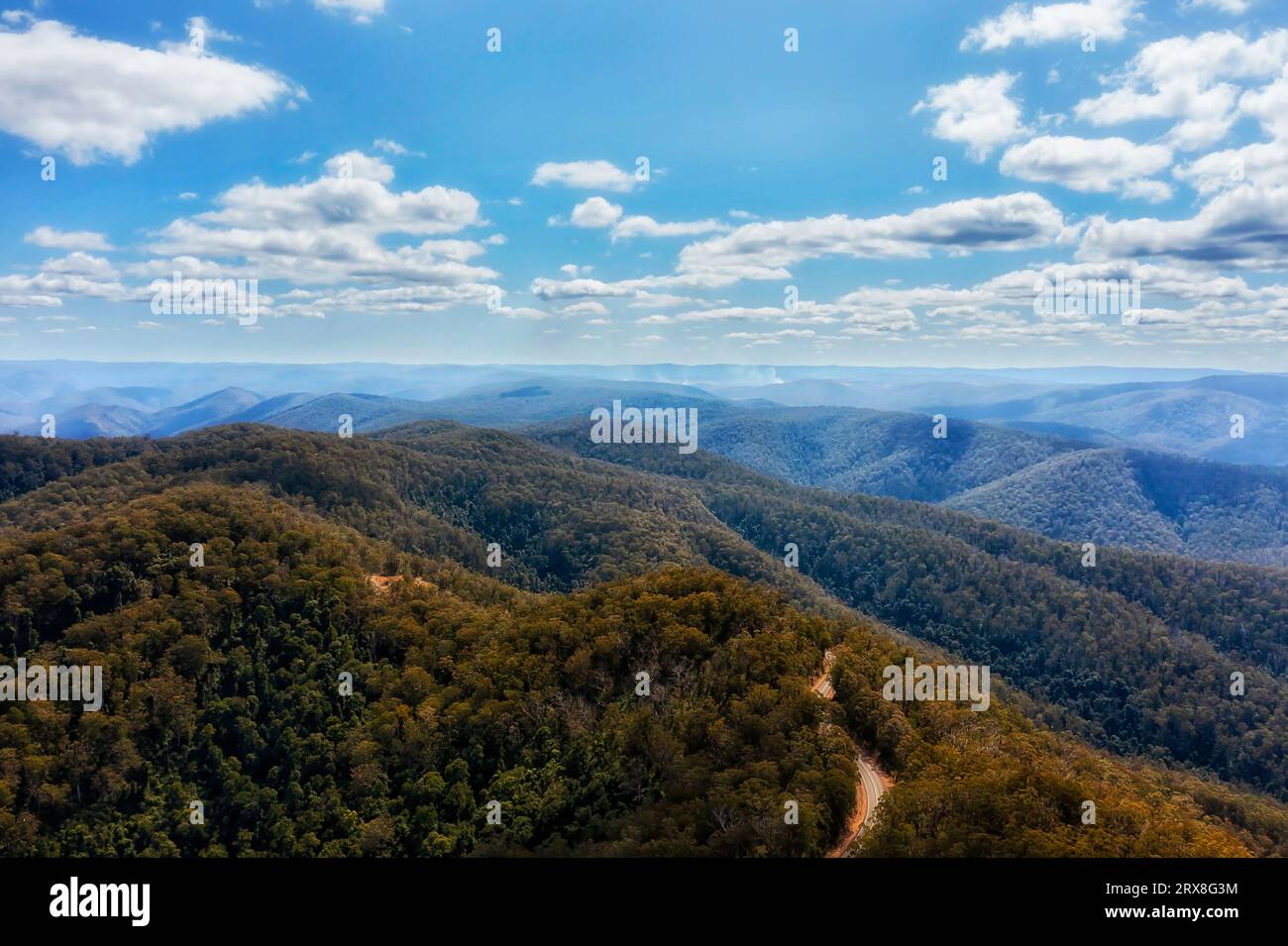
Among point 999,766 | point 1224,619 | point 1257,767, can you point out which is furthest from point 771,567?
point 999,766

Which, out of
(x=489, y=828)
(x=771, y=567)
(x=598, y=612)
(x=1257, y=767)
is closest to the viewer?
(x=489, y=828)

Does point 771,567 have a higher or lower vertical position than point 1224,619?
higher

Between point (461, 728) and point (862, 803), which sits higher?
point (862, 803)

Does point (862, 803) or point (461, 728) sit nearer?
point (862, 803)

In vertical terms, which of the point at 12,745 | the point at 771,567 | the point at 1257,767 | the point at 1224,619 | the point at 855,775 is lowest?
the point at 1257,767

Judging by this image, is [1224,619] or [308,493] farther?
[1224,619]

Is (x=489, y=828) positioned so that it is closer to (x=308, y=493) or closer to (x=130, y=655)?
(x=130, y=655)
